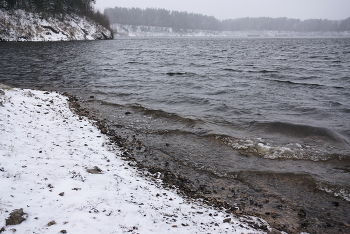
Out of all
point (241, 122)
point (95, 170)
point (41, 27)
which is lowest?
point (95, 170)

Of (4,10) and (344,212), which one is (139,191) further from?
(4,10)

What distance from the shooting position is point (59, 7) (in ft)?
213

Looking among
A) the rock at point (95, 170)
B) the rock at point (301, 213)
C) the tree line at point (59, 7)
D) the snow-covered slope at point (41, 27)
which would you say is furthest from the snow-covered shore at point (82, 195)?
the tree line at point (59, 7)

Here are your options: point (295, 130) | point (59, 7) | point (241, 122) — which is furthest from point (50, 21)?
point (295, 130)

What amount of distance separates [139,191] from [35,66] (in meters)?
22.8

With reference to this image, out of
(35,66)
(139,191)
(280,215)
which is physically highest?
(35,66)

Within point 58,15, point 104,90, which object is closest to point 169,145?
point 104,90

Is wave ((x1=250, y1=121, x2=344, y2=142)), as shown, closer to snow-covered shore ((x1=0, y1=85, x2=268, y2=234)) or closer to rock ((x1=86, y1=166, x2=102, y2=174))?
snow-covered shore ((x1=0, y1=85, x2=268, y2=234))

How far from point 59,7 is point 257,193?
7757 centimetres

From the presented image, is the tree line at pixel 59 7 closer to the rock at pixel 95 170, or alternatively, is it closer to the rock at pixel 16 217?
the rock at pixel 95 170

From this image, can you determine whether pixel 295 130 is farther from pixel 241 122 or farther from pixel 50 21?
pixel 50 21

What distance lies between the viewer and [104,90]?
14.7m

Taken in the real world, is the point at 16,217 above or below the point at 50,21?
below

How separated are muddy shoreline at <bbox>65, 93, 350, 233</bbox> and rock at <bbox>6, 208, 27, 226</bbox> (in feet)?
→ 9.19
